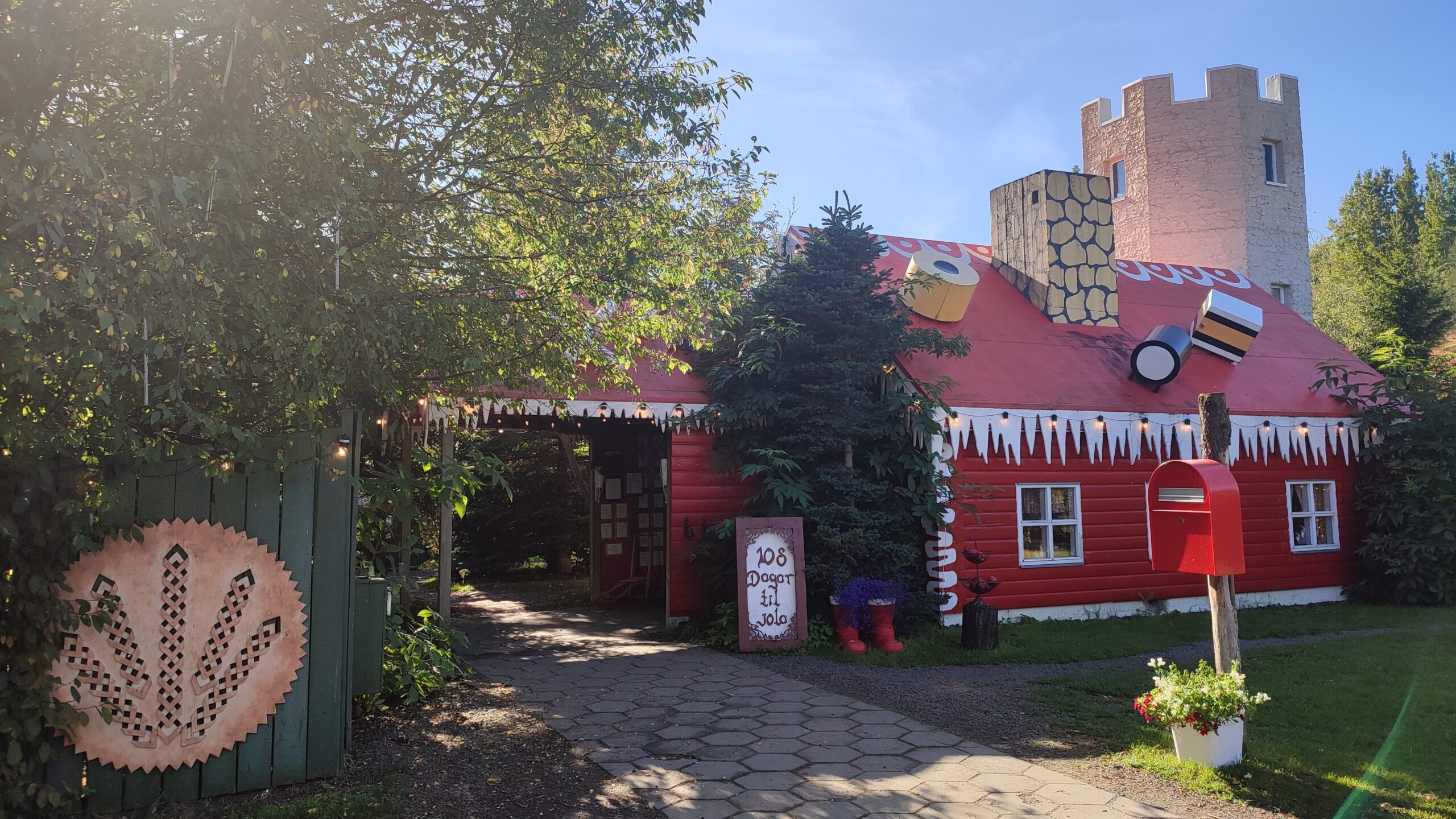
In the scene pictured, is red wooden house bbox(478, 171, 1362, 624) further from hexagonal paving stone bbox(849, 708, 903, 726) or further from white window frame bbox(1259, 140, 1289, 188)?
white window frame bbox(1259, 140, 1289, 188)

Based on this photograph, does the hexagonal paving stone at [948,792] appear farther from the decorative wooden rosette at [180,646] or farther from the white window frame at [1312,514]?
the white window frame at [1312,514]

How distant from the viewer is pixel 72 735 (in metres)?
4.09

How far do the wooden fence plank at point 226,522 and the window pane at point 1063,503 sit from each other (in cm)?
966

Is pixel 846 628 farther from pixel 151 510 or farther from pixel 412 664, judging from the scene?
pixel 151 510

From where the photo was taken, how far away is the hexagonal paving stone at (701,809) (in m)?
4.41

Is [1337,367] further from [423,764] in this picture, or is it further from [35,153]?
[35,153]

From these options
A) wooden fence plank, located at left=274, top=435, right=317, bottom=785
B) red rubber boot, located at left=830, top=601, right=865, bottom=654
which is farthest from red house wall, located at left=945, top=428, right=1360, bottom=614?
wooden fence plank, located at left=274, top=435, right=317, bottom=785

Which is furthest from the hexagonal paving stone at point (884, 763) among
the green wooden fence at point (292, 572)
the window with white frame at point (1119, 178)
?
the window with white frame at point (1119, 178)

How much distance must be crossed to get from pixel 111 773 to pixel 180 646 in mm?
638

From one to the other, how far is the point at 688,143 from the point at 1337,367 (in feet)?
37.9

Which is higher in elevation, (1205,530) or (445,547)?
(1205,530)

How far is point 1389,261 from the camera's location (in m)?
20.9

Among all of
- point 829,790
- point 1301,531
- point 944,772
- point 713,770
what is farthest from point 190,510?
point 1301,531

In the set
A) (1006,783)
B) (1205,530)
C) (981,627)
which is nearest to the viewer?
(1006,783)
